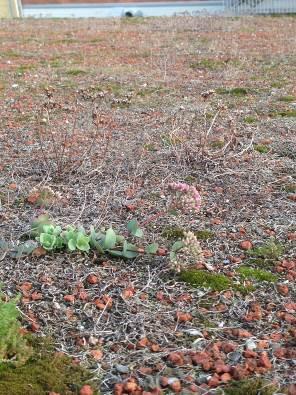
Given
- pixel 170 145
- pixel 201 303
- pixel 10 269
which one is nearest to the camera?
pixel 201 303

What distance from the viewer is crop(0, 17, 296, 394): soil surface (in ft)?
8.07

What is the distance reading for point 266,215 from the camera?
3.60 metres

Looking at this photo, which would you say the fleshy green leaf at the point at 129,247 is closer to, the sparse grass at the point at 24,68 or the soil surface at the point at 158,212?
the soil surface at the point at 158,212

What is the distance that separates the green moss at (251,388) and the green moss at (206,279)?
0.64m

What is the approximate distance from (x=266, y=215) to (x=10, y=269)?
4.92 ft

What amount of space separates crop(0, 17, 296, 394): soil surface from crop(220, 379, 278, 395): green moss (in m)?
0.04

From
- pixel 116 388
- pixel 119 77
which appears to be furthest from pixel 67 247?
pixel 119 77

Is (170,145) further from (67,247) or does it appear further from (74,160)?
(67,247)

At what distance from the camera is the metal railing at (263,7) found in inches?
674

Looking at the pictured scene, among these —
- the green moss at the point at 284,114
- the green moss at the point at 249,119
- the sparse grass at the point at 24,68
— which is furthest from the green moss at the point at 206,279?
the sparse grass at the point at 24,68

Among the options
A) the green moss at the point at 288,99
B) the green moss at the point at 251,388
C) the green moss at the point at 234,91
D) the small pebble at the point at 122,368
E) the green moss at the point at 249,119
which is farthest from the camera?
the green moss at the point at 234,91

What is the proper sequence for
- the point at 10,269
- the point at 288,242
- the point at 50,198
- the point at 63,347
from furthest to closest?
1. the point at 50,198
2. the point at 288,242
3. the point at 10,269
4. the point at 63,347

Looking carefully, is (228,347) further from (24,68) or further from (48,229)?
(24,68)

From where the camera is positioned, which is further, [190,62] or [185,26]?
[185,26]
